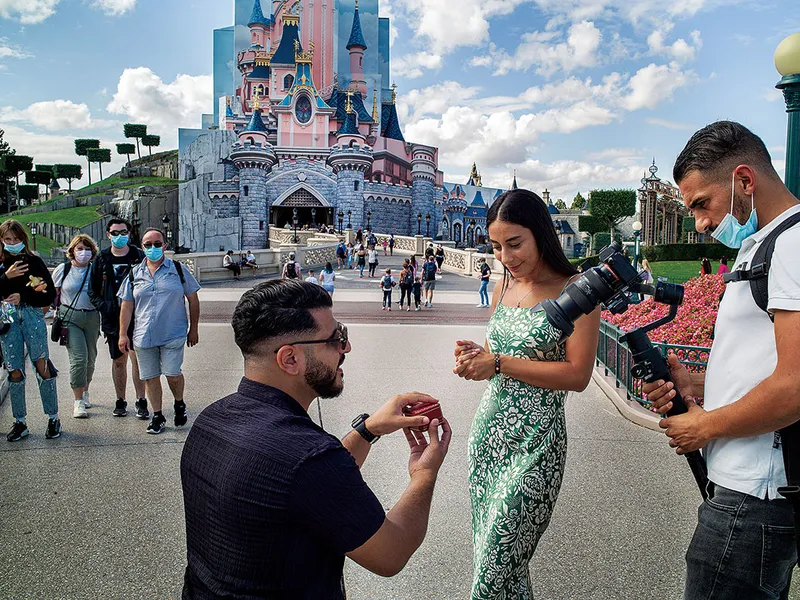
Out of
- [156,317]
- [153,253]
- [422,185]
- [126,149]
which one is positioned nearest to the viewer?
[156,317]

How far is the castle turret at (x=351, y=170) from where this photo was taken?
1889 inches

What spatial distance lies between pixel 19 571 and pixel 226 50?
6912 centimetres

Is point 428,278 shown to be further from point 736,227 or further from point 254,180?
point 254,180

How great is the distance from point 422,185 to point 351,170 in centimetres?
759

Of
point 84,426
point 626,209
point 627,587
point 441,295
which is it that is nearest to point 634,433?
point 627,587

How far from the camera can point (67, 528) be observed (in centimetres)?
374

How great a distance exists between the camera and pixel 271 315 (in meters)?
1.74

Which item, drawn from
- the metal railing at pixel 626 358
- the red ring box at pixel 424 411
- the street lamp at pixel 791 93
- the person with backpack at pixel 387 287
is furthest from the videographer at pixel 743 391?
the person with backpack at pixel 387 287

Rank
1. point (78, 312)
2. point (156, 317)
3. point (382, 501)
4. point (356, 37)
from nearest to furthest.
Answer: point (382, 501) → point (156, 317) → point (78, 312) → point (356, 37)

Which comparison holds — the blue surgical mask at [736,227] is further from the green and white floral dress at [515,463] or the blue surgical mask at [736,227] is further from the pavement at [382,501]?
the pavement at [382,501]

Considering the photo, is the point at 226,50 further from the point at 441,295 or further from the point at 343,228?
the point at 441,295

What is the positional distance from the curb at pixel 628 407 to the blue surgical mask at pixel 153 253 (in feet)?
14.8

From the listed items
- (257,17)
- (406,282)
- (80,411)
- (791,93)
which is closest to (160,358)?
(80,411)

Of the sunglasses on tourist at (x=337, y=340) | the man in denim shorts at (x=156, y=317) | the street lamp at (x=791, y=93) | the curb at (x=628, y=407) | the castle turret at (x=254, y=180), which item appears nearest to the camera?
the sunglasses on tourist at (x=337, y=340)
